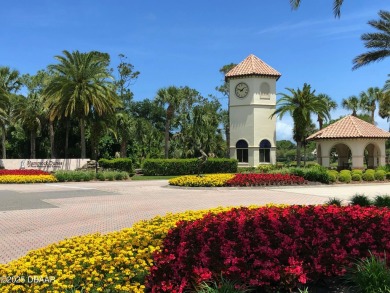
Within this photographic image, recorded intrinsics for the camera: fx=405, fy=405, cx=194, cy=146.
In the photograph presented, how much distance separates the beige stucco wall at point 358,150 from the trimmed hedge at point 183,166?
8.51m

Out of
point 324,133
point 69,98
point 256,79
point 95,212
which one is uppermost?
point 256,79

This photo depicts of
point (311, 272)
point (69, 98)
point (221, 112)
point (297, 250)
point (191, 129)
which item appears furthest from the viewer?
point (221, 112)

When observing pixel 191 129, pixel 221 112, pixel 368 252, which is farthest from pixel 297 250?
pixel 221 112

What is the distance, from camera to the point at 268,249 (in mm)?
5180

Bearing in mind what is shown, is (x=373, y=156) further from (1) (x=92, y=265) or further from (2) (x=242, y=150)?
(1) (x=92, y=265)

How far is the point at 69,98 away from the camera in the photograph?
35.7 meters

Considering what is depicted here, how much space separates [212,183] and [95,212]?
33.5ft

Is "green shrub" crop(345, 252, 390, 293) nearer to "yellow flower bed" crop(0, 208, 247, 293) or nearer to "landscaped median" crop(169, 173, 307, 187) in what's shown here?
"yellow flower bed" crop(0, 208, 247, 293)

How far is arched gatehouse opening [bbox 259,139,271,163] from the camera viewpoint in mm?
41188

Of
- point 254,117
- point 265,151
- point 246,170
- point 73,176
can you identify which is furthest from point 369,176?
point 73,176

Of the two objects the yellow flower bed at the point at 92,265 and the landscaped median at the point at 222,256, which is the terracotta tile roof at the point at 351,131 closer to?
the landscaped median at the point at 222,256

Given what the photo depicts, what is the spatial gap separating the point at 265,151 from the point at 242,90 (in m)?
6.80

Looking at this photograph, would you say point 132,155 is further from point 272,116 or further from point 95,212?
point 95,212

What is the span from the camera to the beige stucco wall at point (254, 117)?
41.1m
